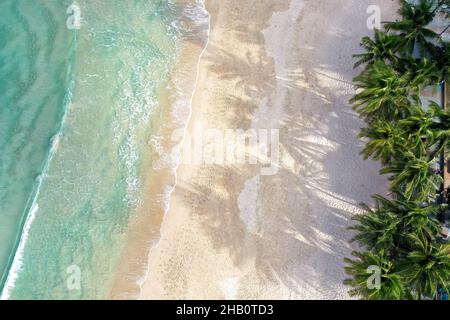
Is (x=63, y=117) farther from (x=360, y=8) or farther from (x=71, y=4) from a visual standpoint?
(x=360, y=8)

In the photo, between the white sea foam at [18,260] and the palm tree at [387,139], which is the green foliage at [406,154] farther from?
the white sea foam at [18,260]

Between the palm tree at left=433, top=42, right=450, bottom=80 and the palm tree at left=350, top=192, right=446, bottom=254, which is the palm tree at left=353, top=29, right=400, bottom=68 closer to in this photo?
the palm tree at left=433, top=42, right=450, bottom=80

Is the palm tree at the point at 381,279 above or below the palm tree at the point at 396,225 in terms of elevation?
below

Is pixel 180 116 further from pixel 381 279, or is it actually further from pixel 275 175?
pixel 381 279

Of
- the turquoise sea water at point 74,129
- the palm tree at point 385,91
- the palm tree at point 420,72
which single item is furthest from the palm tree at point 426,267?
the turquoise sea water at point 74,129

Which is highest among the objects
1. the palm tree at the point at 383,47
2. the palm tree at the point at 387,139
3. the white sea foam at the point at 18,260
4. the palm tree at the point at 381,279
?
the palm tree at the point at 383,47

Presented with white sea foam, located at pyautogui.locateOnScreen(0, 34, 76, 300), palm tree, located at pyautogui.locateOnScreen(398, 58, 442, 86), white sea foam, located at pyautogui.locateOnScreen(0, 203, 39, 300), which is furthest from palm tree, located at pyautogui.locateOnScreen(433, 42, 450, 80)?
white sea foam, located at pyautogui.locateOnScreen(0, 203, 39, 300)
